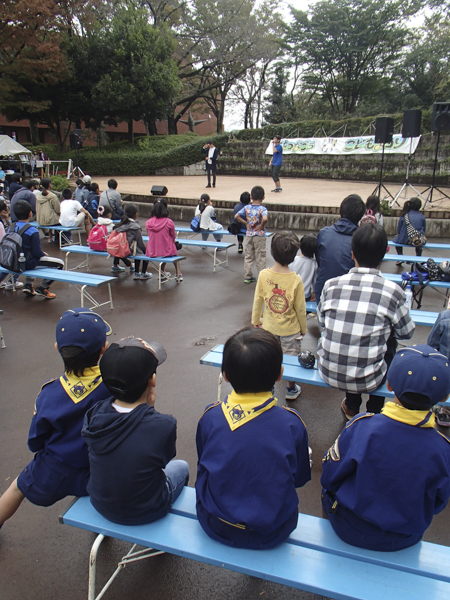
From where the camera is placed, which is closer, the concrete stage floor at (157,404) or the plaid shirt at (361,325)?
the concrete stage floor at (157,404)

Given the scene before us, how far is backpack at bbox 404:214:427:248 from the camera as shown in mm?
7270

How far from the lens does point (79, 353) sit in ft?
6.87

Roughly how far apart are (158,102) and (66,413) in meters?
25.4

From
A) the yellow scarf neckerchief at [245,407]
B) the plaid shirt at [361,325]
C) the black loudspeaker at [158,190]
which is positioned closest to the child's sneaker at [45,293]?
the plaid shirt at [361,325]

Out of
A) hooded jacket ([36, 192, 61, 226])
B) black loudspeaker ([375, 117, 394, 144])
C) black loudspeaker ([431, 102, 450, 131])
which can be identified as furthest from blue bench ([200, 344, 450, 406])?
black loudspeaker ([375, 117, 394, 144])

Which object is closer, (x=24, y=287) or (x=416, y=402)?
(x=416, y=402)

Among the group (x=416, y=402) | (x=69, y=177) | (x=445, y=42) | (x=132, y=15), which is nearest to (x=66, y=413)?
(x=416, y=402)

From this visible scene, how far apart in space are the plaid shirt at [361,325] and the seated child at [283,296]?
0.63m

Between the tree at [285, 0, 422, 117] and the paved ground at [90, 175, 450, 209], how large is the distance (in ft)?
48.5

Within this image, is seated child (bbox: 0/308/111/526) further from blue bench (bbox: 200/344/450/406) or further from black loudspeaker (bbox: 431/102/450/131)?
black loudspeaker (bbox: 431/102/450/131)

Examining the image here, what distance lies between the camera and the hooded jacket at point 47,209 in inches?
376

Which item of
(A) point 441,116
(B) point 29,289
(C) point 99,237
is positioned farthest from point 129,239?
(A) point 441,116

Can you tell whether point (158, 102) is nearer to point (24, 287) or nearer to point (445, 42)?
point (445, 42)

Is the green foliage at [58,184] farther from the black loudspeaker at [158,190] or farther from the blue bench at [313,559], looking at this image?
the blue bench at [313,559]
